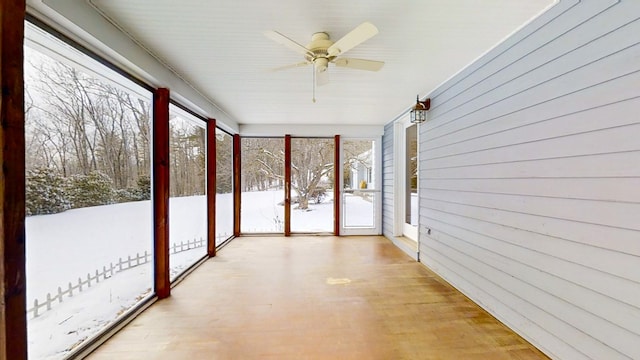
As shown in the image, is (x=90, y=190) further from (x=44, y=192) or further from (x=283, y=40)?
(x=283, y=40)

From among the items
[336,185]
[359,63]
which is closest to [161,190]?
[359,63]

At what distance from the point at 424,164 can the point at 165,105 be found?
137 inches

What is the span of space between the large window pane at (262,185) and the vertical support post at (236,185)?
16 centimetres

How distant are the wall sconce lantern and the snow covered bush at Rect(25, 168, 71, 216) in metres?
3.87

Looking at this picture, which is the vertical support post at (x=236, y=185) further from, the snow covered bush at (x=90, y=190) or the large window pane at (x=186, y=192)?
the snow covered bush at (x=90, y=190)

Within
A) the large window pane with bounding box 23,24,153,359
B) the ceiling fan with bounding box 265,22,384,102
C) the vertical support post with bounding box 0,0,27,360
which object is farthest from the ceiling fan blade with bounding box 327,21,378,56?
the large window pane with bounding box 23,24,153,359

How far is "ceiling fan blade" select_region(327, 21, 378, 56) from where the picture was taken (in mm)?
1717

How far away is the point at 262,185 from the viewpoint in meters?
6.11

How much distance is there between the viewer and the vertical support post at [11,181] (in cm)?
112

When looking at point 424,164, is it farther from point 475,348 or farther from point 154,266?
point 154,266

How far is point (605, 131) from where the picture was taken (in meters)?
1.55

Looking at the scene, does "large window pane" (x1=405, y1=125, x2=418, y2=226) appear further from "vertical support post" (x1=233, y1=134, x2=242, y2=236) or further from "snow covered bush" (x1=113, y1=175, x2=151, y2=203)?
"snow covered bush" (x1=113, y1=175, x2=151, y2=203)

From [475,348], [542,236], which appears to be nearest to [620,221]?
[542,236]

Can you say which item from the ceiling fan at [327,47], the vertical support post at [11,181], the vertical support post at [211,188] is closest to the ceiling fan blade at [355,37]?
the ceiling fan at [327,47]
